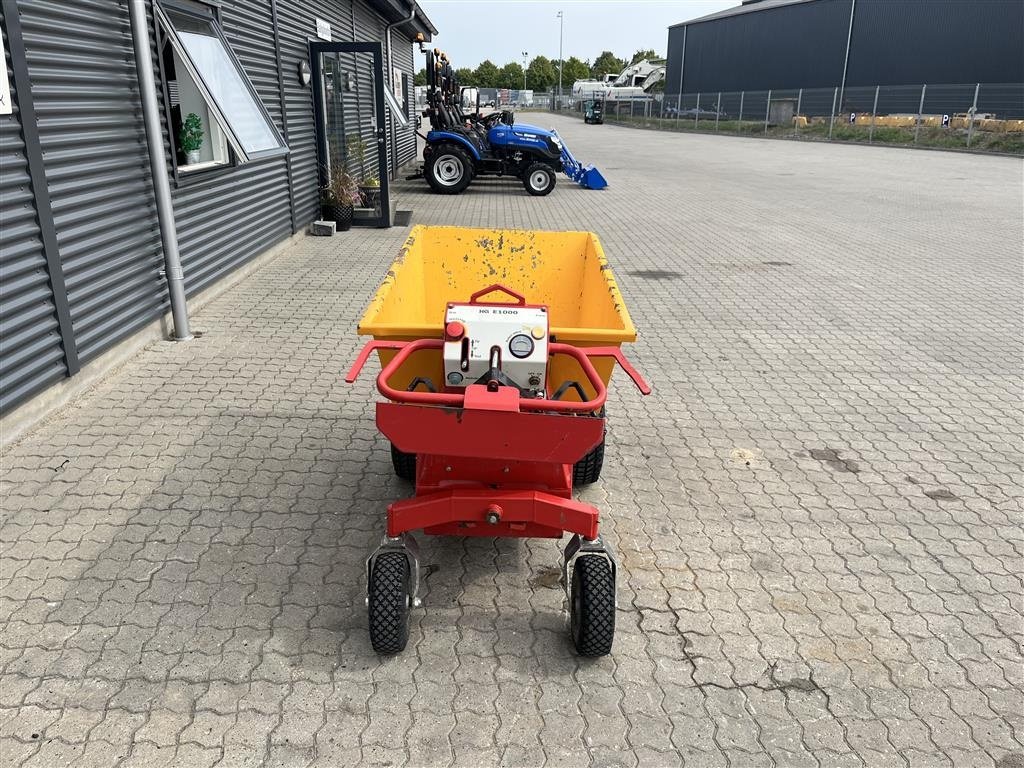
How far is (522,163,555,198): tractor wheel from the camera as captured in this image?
595 inches

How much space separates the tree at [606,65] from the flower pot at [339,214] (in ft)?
330

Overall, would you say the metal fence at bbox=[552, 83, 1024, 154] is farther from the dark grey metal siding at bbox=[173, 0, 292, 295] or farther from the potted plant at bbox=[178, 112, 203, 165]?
the potted plant at bbox=[178, 112, 203, 165]

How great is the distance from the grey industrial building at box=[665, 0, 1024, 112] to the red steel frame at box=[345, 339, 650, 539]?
139 ft

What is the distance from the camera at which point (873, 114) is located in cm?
3362

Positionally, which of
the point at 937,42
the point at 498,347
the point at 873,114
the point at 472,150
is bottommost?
the point at 498,347

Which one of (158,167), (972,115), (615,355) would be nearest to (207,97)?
(158,167)

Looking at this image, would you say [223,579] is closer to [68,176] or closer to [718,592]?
[718,592]

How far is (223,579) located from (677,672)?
191 cm

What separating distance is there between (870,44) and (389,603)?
4830 centimetres

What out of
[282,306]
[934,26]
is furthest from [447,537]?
[934,26]

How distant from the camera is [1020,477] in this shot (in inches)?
166

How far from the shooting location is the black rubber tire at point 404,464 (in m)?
3.83

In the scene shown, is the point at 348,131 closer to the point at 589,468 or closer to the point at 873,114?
the point at 589,468

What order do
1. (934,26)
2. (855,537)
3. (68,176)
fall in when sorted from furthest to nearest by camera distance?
(934,26)
(68,176)
(855,537)
